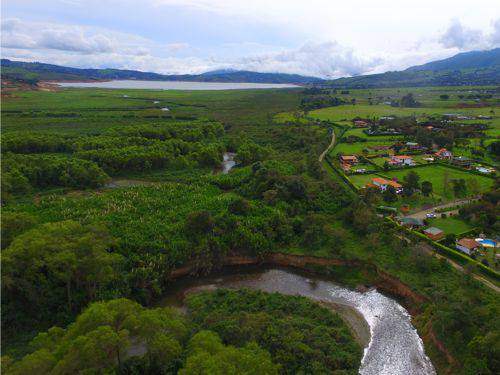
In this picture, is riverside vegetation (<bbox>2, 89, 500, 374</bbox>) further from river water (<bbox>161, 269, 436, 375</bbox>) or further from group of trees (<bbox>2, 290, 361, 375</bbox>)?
river water (<bbox>161, 269, 436, 375</bbox>)

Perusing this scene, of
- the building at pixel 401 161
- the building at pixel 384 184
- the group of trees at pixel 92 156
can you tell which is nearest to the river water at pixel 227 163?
the group of trees at pixel 92 156

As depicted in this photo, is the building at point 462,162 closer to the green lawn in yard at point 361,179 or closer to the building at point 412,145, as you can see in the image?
the building at point 412,145

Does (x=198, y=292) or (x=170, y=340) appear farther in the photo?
(x=198, y=292)

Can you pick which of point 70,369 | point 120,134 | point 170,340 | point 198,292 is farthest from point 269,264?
point 120,134

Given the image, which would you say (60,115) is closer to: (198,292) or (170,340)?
(198,292)

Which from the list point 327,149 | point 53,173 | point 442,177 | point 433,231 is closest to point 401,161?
point 442,177

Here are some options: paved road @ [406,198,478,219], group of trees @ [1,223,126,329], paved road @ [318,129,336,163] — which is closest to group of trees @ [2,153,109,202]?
group of trees @ [1,223,126,329]
